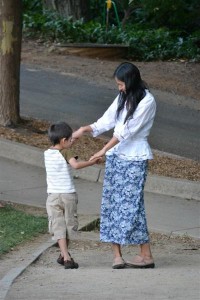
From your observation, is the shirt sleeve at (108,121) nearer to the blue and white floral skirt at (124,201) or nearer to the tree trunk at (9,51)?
the blue and white floral skirt at (124,201)

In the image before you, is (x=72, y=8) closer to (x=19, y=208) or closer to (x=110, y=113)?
(x=19, y=208)

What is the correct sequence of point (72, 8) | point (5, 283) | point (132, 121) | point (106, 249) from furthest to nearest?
point (72, 8) → point (106, 249) → point (132, 121) → point (5, 283)

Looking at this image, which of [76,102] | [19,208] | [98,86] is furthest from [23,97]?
[19,208]

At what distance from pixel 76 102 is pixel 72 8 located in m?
7.94

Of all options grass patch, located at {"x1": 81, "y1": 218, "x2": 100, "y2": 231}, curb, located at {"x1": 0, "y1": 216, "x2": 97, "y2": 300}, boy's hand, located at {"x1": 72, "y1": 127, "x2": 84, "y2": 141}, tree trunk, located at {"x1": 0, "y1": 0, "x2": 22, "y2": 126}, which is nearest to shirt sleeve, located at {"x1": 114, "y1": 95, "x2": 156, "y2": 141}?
boy's hand, located at {"x1": 72, "y1": 127, "x2": 84, "y2": 141}

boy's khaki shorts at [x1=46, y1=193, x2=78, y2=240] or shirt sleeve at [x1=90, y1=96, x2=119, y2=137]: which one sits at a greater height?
shirt sleeve at [x1=90, y1=96, x2=119, y2=137]

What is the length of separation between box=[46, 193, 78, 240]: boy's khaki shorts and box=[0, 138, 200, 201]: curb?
10.7 ft

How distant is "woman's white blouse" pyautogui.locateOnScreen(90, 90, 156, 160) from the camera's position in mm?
6516

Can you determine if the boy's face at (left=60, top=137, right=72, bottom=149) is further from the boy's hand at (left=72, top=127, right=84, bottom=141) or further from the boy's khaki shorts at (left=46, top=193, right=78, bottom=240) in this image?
the boy's khaki shorts at (left=46, top=193, right=78, bottom=240)

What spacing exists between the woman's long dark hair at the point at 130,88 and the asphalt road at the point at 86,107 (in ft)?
16.9

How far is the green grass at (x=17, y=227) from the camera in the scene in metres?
7.49

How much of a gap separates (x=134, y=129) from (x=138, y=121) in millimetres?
73

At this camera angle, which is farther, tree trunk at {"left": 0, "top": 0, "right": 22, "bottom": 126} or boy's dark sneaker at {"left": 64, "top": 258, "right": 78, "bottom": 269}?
tree trunk at {"left": 0, "top": 0, "right": 22, "bottom": 126}

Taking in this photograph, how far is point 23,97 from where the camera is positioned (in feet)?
48.9
